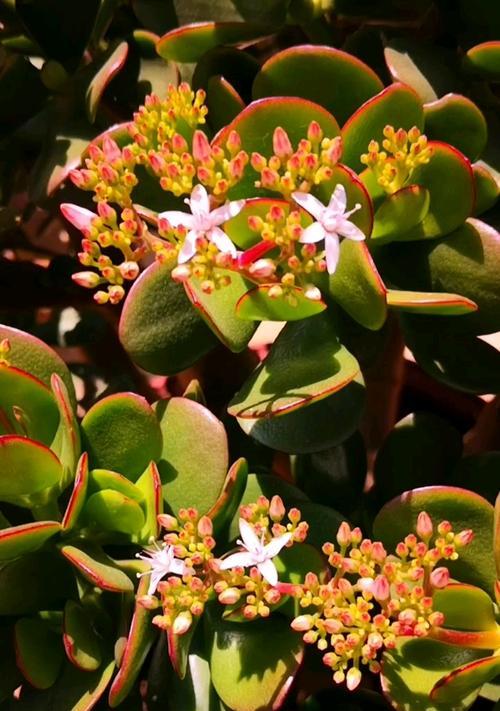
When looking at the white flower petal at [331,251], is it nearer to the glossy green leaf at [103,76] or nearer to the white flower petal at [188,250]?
the white flower petal at [188,250]

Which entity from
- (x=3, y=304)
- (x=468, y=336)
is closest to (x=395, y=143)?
(x=468, y=336)

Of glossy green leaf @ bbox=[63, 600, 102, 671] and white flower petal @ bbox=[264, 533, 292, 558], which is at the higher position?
white flower petal @ bbox=[264, 533, 292, 558]

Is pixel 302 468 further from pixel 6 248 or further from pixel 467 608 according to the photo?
pixel 6 248

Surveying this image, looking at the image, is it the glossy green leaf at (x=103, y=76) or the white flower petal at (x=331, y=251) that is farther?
the glossy green leaf at (x=103, y=76)

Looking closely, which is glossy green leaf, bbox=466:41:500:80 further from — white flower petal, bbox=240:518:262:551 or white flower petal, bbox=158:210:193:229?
white flower petal, bbox=240:518:262:551

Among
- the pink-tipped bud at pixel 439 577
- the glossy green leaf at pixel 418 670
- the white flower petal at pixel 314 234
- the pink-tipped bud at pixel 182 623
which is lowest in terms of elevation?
the glossy green leaf at pixel 418 670

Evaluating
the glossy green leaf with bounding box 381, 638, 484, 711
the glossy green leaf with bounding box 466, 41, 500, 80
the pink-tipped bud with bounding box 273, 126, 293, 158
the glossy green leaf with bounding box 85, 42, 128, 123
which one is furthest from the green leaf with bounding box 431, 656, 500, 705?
the glossy green leaf with bounding box 85, 42, 128, 123

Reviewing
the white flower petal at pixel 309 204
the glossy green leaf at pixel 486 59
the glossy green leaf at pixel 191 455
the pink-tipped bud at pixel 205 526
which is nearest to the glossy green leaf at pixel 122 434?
the glossy green leaf at pixel 191 455
